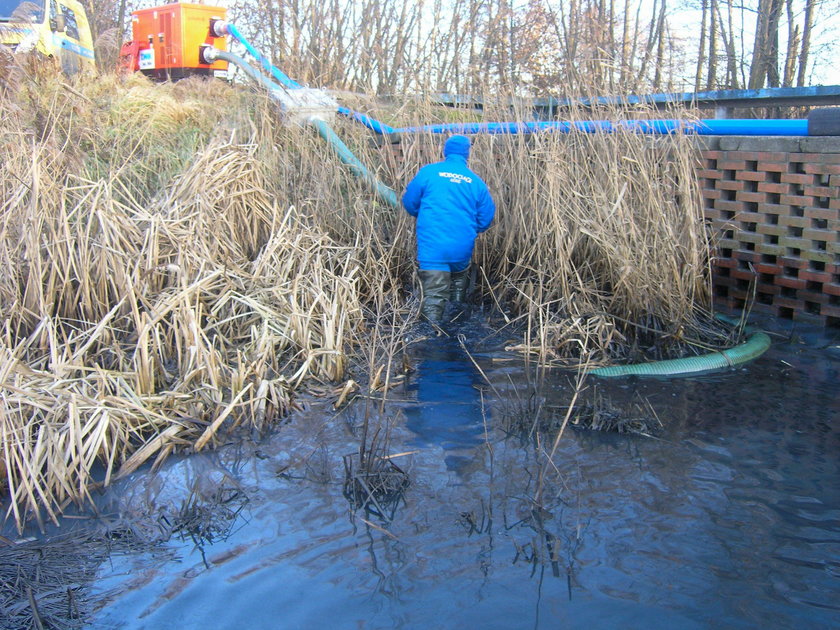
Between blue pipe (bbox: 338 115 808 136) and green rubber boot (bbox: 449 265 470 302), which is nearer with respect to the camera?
blue pipe (bbox: 338 115 808 136)

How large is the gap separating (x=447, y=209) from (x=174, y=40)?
1117 centimetres

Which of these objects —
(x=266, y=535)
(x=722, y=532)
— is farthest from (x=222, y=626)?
(x=722, y=532)

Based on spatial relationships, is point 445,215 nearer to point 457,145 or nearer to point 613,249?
point 457,145

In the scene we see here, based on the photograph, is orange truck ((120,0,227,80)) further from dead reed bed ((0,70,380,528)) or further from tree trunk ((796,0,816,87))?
tree trunk ((796,0,816,87))

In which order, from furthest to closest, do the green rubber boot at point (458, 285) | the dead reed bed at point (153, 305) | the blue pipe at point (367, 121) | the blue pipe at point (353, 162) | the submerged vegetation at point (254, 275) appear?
the blue pipe at point (367, 121) < the blue pipe at point (353, 162) < the green rubber boot at point (458, 285) < the submerged vegetation at point (254, 275) < the dead reed bed at point (153, 305)

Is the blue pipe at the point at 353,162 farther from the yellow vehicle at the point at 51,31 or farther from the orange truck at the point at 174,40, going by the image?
the orange truck at the point at 174,40

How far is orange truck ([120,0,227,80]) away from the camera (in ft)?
50.5

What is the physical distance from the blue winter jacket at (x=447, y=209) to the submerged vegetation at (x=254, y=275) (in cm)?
35

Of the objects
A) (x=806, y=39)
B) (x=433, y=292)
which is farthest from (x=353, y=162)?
(x=806, y=39)

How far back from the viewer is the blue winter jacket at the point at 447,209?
664cm

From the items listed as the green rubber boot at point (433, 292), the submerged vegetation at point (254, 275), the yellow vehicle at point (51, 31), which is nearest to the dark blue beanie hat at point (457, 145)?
the submerged vegetation at point (254, 275)

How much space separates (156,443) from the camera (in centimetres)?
427

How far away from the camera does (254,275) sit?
5.96 m

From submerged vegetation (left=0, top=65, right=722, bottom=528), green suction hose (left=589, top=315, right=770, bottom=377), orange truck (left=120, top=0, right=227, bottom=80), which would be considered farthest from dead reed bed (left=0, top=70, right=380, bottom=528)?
orange truck (left=120, top=0, right=227, bottom=80)
